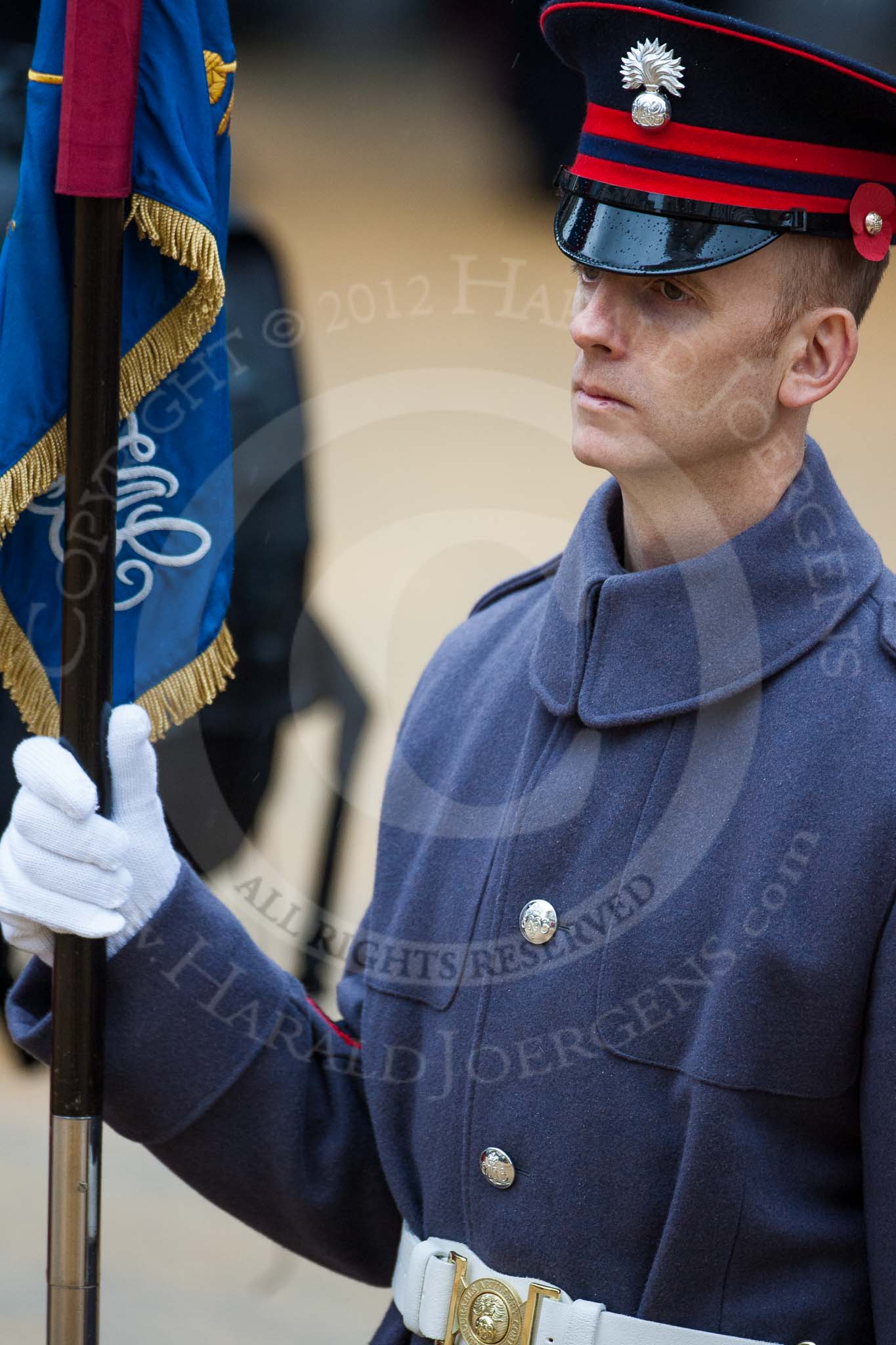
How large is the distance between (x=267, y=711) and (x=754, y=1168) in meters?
2.02

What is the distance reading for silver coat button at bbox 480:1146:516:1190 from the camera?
142 cm

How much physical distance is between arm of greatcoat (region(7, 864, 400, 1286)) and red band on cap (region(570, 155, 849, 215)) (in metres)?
0.77

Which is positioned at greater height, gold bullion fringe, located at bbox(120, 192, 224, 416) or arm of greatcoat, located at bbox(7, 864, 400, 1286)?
gold bullion fringe, located at bbox(120, 192, 224, 416)

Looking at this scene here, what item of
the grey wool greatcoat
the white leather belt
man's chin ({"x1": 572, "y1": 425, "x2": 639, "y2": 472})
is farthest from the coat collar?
the white leather belt

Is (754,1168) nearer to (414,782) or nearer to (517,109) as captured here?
(414,782)

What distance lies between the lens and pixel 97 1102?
59.5 inches

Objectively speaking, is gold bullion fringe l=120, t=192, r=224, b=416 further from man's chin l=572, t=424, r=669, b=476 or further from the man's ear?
the man's ear

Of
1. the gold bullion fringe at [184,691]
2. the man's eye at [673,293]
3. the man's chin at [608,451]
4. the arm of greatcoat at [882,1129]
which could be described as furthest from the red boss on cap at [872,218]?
the gold bullion fringe at [184,691]

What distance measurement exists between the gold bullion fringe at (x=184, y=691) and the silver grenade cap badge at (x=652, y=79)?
68cm

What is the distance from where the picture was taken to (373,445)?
16.3 ft

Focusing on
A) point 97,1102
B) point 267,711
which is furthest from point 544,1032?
point 267,711

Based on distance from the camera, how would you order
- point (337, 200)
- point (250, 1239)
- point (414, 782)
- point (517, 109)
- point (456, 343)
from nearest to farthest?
1. point (414, 782)
2. point (250, 1239)
3. point (517, 109)
4. point (337, 200)
5. point (456, 343)

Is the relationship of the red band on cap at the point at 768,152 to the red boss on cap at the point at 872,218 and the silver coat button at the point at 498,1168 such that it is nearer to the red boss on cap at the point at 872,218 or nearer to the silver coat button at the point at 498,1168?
the red boss on cap at the point at 872,218

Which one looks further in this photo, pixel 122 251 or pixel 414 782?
pixel 414 782
